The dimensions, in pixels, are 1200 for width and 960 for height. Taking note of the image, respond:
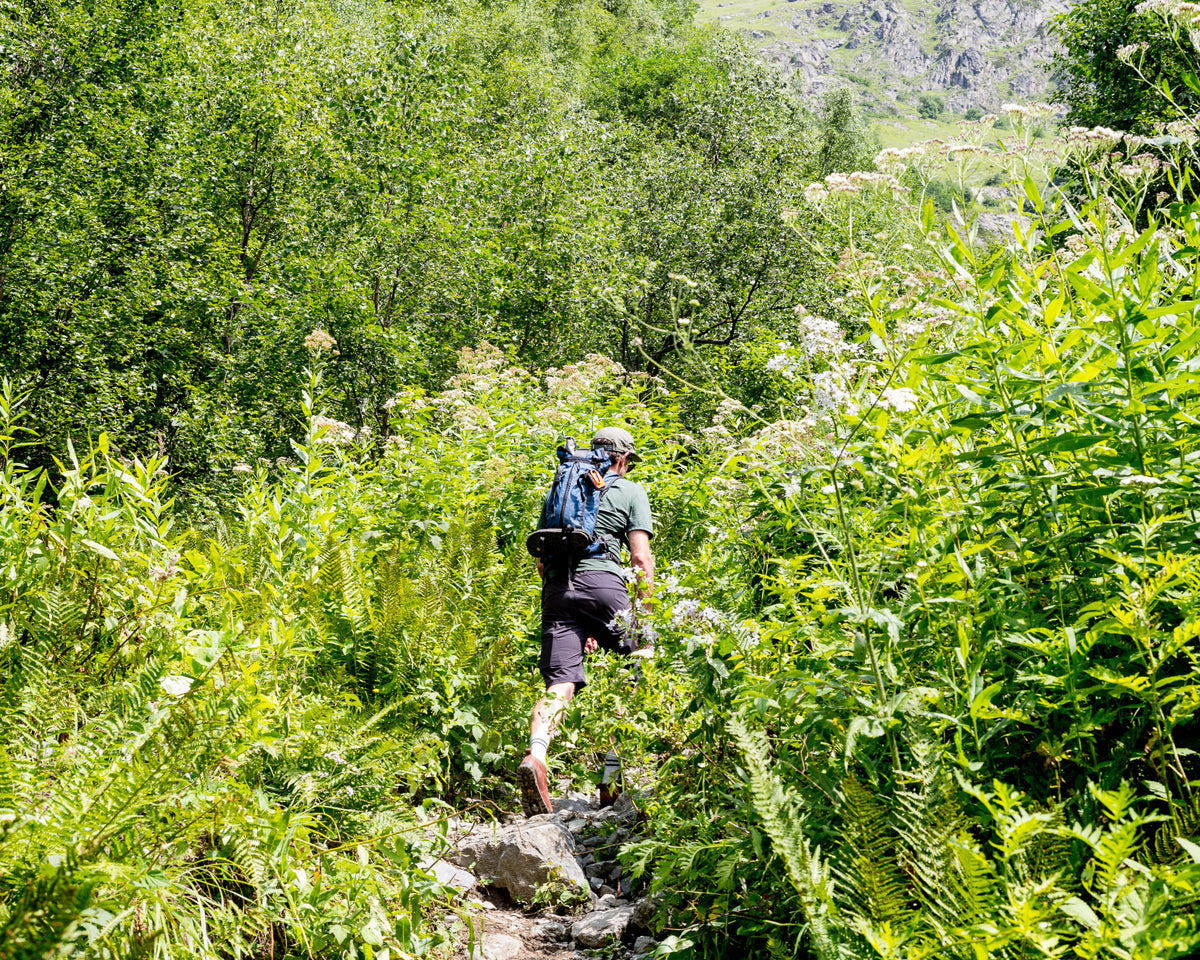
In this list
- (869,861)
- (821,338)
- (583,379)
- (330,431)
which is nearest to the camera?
(869,861)

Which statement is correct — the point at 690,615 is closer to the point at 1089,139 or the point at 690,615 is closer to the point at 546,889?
the point at 546,889

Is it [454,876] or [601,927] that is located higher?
[601,927]

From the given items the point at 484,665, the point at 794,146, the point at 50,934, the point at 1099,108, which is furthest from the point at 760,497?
the point at 794,146

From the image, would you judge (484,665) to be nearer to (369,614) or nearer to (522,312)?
(369,614)

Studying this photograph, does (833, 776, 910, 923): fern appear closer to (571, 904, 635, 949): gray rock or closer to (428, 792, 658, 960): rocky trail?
(428, 792, 658, 960): rocky trail

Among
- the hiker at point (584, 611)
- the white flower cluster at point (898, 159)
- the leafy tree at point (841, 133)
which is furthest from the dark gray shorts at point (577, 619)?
the leafy tree at point (841, 133)

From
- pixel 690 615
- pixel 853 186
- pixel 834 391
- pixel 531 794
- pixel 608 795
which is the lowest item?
pixel 608 795

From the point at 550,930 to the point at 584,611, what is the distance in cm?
173

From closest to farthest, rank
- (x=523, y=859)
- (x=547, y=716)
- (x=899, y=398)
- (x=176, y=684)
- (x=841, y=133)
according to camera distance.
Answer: (x=176, y=684), (x=899, y=398), (x=523, y=859), (x=547, y=716), (x=841, y=133)

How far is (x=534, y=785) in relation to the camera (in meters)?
4.37

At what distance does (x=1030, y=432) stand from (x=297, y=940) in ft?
8.98

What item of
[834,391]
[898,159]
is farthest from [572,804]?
[898,159]

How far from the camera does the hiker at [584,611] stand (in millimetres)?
4473

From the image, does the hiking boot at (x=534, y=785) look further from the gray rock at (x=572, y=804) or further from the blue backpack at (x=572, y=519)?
the blue backpack at (x=572, y=519)
